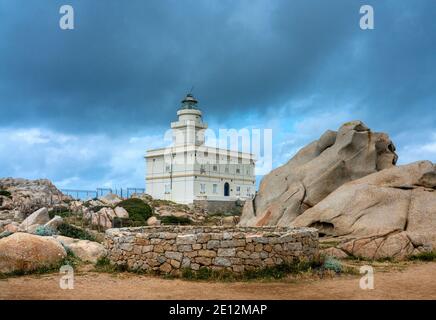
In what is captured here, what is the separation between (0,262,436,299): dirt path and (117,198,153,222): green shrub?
24.6 meters

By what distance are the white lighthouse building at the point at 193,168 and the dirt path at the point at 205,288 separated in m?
44.4

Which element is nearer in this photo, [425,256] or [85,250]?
[425,256]

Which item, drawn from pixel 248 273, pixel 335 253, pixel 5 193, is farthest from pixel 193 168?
pixel 248 273

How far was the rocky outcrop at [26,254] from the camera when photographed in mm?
12625

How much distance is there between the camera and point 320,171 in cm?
2284

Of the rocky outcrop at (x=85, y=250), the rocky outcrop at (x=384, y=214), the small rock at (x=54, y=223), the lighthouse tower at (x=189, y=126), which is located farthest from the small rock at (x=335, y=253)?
the lighthouse tower at (x=189, y=126)

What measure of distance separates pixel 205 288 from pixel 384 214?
9910 millimetres

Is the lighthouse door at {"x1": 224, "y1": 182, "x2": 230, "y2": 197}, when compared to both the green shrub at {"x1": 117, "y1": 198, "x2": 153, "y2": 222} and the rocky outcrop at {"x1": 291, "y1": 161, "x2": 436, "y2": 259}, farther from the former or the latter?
the rocky outcrop at {"x1": 291, "y1": 161, "x2": 436, "y2": 259}

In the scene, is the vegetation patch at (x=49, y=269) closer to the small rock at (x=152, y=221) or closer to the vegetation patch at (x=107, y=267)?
the vegetation patch at (x=107, y=267)

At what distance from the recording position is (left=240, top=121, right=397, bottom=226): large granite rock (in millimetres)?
22025

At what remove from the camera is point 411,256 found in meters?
15.7

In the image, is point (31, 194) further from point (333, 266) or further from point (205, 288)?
point (333, 266)

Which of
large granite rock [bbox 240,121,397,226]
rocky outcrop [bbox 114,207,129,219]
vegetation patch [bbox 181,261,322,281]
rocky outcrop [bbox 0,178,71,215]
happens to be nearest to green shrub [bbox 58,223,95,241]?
large granite rock [bbox 240,121,397,226]
